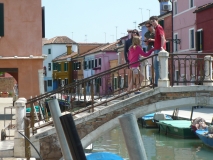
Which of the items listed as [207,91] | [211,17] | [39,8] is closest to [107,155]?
[207,91]

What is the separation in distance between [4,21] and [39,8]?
1.51 metres

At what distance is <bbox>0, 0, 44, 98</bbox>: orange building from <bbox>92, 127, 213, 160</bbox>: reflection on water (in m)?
3.84

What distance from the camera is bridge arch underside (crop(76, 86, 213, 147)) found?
1044 cm

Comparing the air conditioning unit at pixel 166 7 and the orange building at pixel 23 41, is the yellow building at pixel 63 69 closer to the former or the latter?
the air conditioning unit at pixel 166 7

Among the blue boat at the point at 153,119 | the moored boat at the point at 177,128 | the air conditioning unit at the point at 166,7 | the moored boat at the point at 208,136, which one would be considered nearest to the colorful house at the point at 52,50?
the air conditioning unit at the point at 166,7

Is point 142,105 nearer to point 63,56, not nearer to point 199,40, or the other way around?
point 199,40

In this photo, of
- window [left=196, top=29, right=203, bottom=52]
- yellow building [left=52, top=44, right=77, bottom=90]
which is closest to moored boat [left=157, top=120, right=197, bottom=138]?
window [left=196, top=29, right=203, bottom=52]

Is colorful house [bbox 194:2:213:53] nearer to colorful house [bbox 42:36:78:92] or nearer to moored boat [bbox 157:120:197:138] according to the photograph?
moored boat [bbox 157:120:197:138]

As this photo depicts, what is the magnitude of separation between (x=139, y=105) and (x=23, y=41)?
35.6 ft

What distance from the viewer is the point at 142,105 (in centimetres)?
1058

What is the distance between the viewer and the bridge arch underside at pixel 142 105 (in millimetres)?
10438

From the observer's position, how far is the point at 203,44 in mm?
27656

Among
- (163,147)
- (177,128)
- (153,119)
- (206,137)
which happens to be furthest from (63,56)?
Result: (206,137)

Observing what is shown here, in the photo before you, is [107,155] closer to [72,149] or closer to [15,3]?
[72,149]
